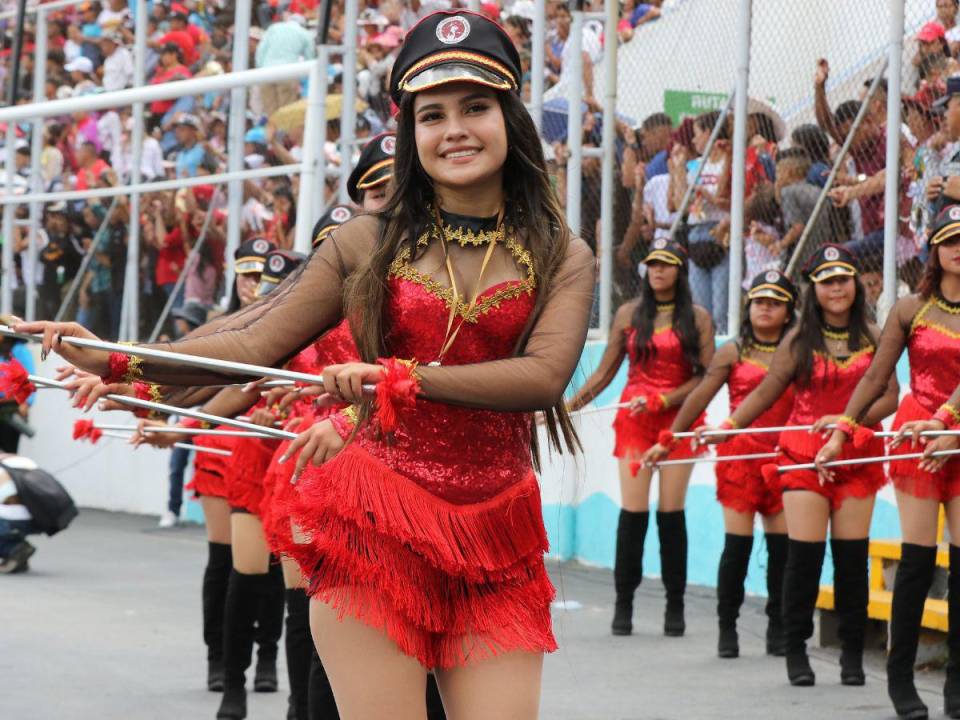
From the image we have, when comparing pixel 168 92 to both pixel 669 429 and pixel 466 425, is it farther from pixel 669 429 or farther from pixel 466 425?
pixel 466 425

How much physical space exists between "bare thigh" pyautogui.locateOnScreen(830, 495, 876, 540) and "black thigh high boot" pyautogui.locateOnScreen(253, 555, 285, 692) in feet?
8.68

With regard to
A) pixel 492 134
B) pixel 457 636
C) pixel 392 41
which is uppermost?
pixel 392 41

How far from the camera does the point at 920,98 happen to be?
32.1 feet

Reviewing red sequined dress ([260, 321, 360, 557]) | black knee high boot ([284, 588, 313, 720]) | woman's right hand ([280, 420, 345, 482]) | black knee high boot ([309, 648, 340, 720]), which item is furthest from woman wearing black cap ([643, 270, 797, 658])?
woman's right hand ([280, 420, 345, 482])

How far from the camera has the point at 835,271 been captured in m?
8.09

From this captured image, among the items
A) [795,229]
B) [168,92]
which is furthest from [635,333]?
[168,92]

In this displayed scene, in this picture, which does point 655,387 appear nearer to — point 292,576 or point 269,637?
point 269,637

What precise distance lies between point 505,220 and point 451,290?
254mm

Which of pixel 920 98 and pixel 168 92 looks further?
pixel 168 92

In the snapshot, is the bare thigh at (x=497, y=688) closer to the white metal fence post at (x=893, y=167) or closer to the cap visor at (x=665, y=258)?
the cap visor at (x=665, y=258)

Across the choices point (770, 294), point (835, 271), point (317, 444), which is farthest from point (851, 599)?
point (317, 444)

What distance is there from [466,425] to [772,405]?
16.9ft

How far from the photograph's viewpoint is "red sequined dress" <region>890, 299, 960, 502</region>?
7027 millimetres

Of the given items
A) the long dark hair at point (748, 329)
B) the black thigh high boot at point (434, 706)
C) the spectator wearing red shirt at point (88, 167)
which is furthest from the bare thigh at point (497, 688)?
the spectator wearing red shirt at point (88, 167)
